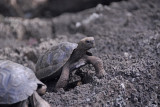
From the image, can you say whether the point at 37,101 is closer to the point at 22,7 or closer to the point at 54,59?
the point at 54,59

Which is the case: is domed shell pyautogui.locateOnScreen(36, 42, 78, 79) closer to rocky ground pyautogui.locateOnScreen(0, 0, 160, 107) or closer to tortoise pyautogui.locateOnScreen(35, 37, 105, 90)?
tortoise pyautogui.locateOnScreen(35, 37, 105, 90)

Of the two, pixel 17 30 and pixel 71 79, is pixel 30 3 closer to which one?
pixel 17 30

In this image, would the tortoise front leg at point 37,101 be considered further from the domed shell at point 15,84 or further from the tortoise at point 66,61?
the tortoise at point 66,61

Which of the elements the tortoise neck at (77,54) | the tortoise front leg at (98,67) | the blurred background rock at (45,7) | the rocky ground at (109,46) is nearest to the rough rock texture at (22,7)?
the blurred background rock at (45,7)

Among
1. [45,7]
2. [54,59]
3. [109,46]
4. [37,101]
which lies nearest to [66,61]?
[54,59]

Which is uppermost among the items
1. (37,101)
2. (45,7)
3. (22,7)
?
(37,101)

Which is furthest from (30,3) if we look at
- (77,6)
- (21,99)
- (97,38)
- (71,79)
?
(21,99)

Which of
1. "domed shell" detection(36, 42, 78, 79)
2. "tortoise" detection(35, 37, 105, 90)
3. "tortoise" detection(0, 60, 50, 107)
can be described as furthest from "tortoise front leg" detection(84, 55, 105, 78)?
"tortoise" detection(0, 60, 50, 107)
